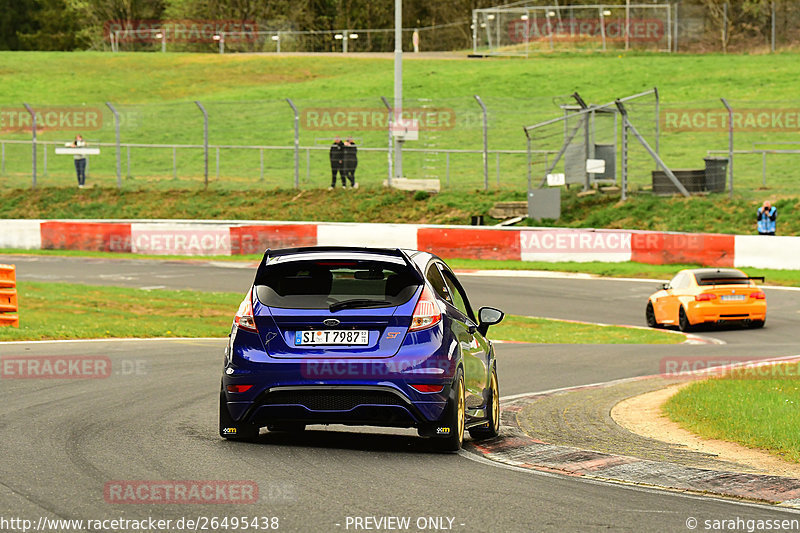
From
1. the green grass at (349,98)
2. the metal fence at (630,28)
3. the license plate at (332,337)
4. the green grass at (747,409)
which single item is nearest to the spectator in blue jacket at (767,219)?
the green grass at (349,98)

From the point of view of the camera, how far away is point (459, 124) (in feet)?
177

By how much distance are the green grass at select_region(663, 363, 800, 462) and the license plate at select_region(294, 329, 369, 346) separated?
10.4ft

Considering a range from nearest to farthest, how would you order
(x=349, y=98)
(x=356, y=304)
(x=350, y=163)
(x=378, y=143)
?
(x=356, y=304), (x=350, y=163), (x=378, y=143), (x=349, y=98)

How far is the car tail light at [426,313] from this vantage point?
8.81 m

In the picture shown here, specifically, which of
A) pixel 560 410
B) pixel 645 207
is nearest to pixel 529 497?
pixel 560 410

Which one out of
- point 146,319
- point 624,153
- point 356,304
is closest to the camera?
point 356,304

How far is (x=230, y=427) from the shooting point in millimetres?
9047

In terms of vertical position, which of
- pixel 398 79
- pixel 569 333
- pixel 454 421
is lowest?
pixel 569 333

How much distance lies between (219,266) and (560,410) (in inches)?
865

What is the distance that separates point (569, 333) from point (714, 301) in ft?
9.34

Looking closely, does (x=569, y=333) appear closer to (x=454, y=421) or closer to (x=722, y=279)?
(x=722, y=279)

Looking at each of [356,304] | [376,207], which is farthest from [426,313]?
[376,207]

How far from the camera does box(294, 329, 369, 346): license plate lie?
8751mm

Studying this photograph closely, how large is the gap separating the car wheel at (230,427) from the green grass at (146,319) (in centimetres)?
968
